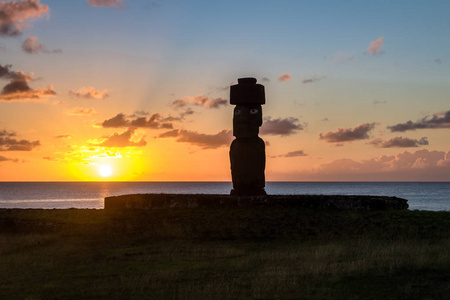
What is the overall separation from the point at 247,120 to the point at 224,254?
34.0 feet

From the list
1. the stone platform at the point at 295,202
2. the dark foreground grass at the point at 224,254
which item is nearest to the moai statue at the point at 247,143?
the stone platform at the point at 295,202

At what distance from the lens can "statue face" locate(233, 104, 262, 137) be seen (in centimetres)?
2889

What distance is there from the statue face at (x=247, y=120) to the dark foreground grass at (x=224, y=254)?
165 inches

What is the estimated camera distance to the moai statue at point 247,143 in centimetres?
2892

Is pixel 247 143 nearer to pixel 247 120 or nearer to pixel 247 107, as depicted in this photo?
pixel 247 120

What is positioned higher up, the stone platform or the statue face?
the statue face

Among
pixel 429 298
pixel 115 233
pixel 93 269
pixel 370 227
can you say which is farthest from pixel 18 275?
pixel 370 227

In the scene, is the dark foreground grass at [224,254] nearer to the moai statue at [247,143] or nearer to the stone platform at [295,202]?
the stone platform at [295,202]

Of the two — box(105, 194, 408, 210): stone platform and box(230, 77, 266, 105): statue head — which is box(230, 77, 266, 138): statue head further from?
box(105, 194, 408, 210): stone platform

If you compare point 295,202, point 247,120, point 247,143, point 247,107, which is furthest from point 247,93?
point 295,202

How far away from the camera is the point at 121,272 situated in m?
17.2

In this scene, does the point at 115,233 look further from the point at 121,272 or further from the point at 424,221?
the point at 424,221

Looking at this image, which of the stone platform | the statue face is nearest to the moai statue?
the statue face

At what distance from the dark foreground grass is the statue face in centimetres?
419
